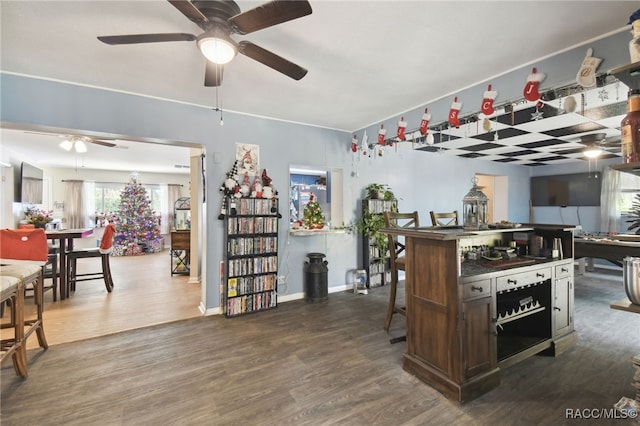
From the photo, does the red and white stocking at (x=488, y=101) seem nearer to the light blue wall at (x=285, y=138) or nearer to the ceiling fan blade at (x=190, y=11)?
the light blue wall at (x=285, y=138)

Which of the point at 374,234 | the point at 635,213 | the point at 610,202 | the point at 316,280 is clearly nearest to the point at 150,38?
the point at 316,280

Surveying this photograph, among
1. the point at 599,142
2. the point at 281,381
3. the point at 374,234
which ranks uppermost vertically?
the point at 599,142

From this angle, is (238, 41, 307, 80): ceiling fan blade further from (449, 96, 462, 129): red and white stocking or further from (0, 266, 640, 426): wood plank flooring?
(0, 266, 640, 426): wood plank flooring

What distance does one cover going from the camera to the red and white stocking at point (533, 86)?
234cm

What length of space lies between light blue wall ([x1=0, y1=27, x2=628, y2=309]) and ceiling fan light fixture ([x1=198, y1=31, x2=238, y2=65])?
1836 mm

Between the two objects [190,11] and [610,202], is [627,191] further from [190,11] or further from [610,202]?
[190,11]

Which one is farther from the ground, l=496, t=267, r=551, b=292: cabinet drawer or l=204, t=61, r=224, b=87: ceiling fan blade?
l=204, t=61, r=224, b=87: ceiling fan blade

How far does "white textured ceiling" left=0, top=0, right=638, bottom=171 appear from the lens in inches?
72.4

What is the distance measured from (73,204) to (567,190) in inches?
526

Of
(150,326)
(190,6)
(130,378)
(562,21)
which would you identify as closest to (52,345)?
(150,326)

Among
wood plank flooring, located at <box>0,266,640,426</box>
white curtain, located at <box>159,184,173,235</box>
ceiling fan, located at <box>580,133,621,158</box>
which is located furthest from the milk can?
white curtain, located at <box>159,184,173,235</box>

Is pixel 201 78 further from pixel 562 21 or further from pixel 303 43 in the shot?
pixel 562 21

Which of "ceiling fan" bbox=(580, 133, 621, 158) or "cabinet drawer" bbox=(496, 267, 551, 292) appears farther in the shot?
"ceiling fan" bbox=(580, 133, 621, 158)

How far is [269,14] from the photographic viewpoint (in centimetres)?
150
